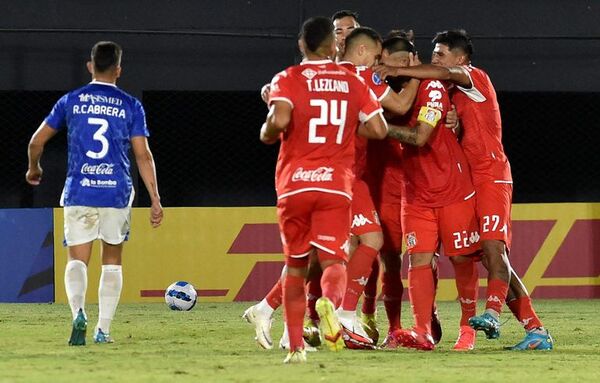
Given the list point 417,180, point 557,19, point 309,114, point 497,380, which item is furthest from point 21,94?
point 497,380

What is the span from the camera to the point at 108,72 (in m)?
8.55

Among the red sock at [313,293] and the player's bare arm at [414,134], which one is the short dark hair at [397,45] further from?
the red sock at [313,293]

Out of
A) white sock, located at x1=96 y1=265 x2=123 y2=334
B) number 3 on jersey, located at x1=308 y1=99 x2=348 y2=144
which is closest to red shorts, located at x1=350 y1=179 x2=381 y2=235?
number 3 on jersey, located at x1=308 y1=99 x2=348 y2=144

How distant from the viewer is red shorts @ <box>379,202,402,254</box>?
873cm

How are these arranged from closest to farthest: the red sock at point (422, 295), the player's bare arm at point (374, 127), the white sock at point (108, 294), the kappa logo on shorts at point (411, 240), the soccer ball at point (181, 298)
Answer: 1. the player's bare arm at point (374, 127)
2. the red sock at point (422, 295)
3. the kappa logo on shorts at point (411, 240)
4. the white sock at point (108, 294)
5. the soccer ball at point (181, 298)

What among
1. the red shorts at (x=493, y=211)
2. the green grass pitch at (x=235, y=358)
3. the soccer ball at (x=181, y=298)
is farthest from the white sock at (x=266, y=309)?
the soccer ball at (x=181, y=298)

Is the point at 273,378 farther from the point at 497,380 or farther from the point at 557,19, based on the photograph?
the point at 557,19

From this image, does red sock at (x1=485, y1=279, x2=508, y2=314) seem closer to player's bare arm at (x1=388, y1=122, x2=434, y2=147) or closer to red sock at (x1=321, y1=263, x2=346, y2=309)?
player's bare arm at (x1=388, y1=122, x2=434, y2=147)

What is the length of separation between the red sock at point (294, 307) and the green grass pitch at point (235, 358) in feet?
0.52

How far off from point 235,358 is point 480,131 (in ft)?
7.70

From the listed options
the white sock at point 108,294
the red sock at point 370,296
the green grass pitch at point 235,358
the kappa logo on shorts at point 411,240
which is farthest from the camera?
the red sock at point 370,296

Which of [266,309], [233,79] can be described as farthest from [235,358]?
[233,79]

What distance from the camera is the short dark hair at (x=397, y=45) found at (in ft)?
27.8

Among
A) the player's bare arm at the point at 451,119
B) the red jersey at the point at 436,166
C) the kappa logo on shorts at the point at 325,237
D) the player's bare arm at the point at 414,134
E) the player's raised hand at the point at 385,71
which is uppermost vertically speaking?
the player's raised hand at the point at 385,71
